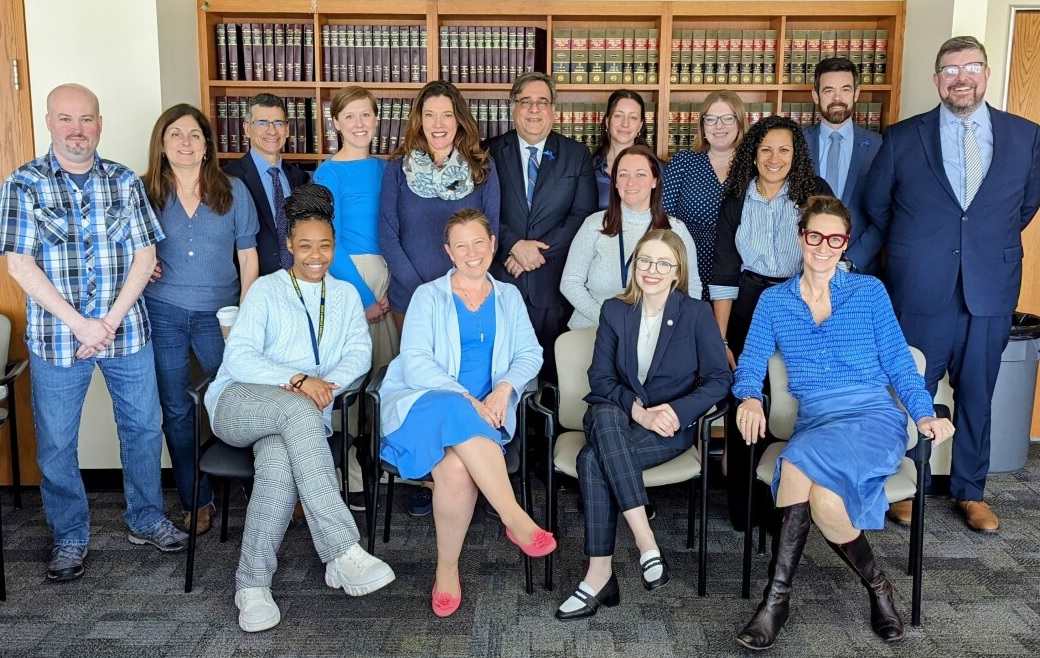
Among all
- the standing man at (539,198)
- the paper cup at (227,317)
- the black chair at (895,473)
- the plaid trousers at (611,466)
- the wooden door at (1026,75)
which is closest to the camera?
the black chair at (895,473)

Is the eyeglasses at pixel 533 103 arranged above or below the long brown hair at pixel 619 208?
above

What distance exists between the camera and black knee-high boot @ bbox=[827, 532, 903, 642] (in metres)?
2.79

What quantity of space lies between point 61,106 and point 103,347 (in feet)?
2.85

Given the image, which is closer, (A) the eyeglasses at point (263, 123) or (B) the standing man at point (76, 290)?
(B) the standing man at point (76, 290)

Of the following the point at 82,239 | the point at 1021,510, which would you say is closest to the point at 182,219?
the point at 82,239

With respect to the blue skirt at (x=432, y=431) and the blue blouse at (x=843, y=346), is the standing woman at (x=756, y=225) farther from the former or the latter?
the blue skirt at (x=432, y=431)

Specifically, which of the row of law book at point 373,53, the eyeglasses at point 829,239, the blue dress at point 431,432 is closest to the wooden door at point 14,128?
the row of law book at point 373,53

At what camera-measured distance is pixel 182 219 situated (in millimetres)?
3482

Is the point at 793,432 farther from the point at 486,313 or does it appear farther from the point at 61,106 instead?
the point at 61,106

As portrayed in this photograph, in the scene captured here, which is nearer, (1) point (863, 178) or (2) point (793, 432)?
(2) point (793, 432)

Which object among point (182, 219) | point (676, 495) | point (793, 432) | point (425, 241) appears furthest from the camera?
point (676, 495)

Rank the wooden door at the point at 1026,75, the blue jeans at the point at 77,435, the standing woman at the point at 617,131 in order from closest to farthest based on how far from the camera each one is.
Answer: the blue jeans at the point at 77,435
the standing woman at the point at 617,131
the wooden door at the point at 1026,75

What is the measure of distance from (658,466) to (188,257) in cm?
202

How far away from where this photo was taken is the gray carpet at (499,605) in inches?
108
